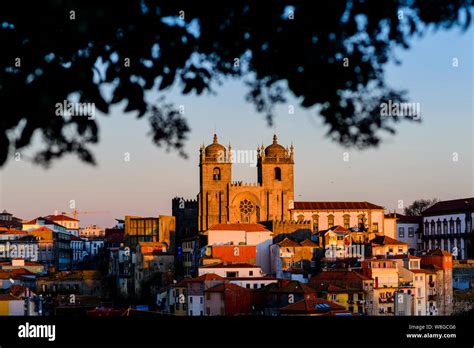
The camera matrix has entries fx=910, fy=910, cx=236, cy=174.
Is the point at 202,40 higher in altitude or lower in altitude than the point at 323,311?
higher

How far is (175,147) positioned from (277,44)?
29.1 inches

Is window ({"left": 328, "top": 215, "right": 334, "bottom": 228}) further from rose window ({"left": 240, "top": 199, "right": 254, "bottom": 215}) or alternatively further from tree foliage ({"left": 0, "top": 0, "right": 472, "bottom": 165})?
tree foliage ({"left": 0, "top": 0, "right": 472, "bottom": 165})

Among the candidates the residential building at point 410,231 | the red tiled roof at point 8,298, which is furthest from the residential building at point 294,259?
the residential building at point 410,231

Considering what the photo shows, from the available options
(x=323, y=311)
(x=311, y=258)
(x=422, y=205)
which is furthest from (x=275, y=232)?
(x=422, y=205)

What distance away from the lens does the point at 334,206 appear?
5625 cm

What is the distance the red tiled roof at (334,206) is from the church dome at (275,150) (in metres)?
3.30

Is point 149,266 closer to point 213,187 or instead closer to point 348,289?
point 213,187

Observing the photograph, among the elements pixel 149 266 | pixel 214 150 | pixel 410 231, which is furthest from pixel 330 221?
pixel 149 266

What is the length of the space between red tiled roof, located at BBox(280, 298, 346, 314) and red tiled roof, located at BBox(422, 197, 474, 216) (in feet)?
85.5

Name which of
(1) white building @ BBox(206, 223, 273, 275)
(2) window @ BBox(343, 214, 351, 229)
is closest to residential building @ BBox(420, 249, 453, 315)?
(1) white building @ BBox(206, 223, 273, 275)

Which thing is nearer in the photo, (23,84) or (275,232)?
(23,84)

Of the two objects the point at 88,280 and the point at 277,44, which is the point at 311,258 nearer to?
the point at 88,280

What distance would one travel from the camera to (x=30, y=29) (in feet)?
12.8

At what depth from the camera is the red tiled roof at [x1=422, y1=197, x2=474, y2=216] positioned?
5871 centimetres
